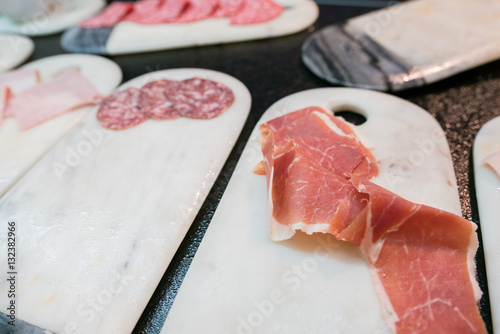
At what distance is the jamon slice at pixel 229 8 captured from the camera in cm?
216

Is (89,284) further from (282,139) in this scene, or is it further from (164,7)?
(164,7)

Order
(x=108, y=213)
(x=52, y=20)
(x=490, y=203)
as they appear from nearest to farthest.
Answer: (x=490, y=203)
(x=108, y=213)
(x=52, y=20)

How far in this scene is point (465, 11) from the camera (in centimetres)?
186

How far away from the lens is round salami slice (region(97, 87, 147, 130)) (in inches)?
59.2

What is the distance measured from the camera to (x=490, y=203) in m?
1.07

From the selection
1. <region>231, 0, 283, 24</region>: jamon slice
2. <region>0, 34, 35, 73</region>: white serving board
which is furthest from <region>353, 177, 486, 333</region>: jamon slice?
<region>0, 34, 35, 73</region>: white serving board

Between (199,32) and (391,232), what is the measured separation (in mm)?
1609

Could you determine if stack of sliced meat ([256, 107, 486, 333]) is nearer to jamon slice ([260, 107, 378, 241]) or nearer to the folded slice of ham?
jamon slice ([260, 107, 378, 241])

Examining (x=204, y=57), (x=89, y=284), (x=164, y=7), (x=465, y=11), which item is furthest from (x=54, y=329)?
(x=465, y=11)

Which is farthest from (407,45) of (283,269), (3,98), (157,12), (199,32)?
(3,98)

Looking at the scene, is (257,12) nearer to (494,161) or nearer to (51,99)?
(51,99)

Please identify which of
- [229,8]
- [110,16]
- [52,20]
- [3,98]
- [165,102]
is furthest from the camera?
[52,20]

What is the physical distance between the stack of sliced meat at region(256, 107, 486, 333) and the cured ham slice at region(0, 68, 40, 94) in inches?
56.5

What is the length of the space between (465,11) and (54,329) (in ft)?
7.37
